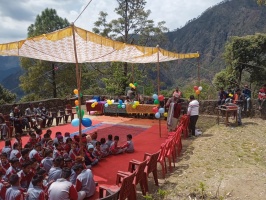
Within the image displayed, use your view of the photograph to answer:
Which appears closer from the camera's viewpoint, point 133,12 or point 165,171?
point 165,171

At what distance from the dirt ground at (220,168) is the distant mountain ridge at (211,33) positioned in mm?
53556

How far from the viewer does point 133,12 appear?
77.6 feet

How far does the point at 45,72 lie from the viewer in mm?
25125

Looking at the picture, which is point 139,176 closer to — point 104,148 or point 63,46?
point 104,148

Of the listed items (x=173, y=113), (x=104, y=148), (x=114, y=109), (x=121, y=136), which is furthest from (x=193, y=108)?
(x=114, y=109)

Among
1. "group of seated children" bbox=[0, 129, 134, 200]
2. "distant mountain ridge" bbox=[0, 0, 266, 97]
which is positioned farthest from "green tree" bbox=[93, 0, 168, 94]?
"distant mountain ridge" bbox=[0, 0, 266, 97]

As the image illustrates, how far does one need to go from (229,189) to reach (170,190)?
1.20m

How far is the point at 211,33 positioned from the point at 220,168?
7541 centimetres

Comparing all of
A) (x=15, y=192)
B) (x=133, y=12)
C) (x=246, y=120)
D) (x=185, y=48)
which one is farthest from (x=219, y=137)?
(x=185, y=48)

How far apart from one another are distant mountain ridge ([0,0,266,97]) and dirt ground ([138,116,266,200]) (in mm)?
53556

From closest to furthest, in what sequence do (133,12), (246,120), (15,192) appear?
A: (15,192), (246,120), (133,12)

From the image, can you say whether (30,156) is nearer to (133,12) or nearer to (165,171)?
(165,171)

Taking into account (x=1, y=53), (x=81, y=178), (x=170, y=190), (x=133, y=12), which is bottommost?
(x=170, y=190)

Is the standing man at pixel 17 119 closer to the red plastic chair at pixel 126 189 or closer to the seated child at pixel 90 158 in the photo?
the seated child at pixel 90 158
